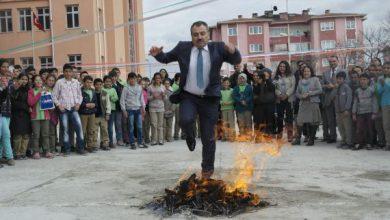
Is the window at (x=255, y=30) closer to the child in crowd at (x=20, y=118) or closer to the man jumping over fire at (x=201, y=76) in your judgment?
the child in crowd at (x=20, y=118)

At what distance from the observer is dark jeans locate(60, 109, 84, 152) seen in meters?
10.8

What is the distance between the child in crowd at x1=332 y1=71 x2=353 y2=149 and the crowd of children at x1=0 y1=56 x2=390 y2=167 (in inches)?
0.8

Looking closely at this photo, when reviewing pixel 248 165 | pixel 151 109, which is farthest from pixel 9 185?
pixel 151 109

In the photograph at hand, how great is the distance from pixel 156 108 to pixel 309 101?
145 inches

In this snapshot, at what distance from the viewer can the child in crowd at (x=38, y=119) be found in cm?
1030

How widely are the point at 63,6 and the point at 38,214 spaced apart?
32.8m

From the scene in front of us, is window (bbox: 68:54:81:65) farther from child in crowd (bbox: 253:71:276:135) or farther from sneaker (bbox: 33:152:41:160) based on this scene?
sneaker (bbox: 33:152:41:160)

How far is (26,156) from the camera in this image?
1056 centimetres

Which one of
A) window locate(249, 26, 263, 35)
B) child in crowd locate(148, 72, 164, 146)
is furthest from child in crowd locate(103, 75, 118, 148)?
window locate(249, 26, 263, 35)

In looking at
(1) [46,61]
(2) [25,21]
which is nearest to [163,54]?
(1) [46,61]

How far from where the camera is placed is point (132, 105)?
39.4 feet

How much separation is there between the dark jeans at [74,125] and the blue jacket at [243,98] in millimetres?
3927

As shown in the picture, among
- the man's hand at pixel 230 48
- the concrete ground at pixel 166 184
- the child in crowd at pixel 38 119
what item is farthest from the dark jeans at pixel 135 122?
the man's hand at pixel 230 48

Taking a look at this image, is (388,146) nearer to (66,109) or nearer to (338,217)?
(338,217)
